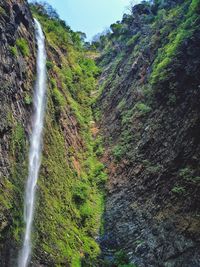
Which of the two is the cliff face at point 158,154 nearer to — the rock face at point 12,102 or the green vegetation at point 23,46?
the rock face at point 12,102

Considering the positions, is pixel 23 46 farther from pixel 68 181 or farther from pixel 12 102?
pixel 68 181

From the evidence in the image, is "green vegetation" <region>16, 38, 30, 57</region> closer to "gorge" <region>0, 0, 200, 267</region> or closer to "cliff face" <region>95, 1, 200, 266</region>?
"gorge" <region>0, 0, 200, 267</region>

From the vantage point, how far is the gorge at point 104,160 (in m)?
13.8

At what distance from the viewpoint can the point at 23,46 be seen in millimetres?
20188

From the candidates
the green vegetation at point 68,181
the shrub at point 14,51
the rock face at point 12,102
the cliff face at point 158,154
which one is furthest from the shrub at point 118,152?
the shrub at point 14,51

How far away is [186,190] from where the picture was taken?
581 inches

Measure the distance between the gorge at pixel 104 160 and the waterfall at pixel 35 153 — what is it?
5 cm

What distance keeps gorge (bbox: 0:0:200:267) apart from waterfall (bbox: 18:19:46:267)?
0.05 metres

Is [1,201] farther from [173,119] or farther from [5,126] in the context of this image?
[173,119]

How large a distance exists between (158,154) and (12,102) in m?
7.11

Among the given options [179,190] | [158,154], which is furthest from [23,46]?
[179,190]

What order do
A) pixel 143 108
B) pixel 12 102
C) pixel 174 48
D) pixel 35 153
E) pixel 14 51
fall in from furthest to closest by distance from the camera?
pixel 143 108 < pixel 174 48 < pixel 14 51 < pixel 35 153 < pixel 12 102

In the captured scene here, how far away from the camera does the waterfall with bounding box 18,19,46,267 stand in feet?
42.6

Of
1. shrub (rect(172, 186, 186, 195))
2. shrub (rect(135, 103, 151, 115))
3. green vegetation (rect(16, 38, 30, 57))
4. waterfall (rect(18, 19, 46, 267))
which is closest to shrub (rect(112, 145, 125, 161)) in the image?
shrub (rect(135, 103, 151, 115))
